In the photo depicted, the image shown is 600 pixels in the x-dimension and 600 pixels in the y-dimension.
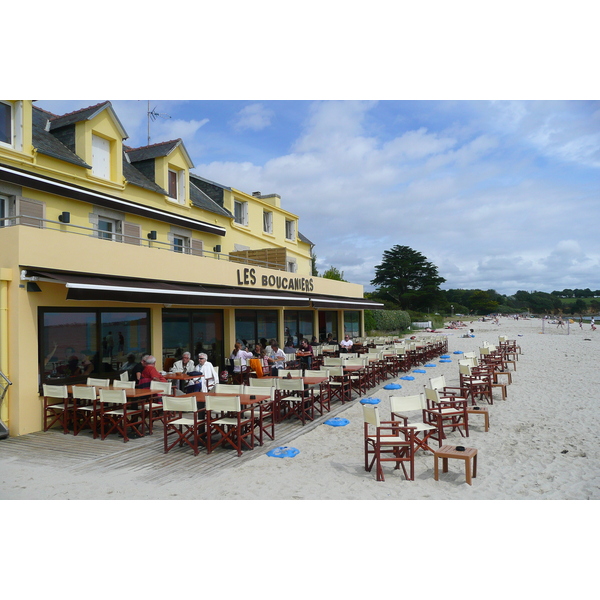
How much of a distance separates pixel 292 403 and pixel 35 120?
466 inches

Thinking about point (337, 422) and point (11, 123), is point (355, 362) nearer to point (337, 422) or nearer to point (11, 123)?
point (337, 422)

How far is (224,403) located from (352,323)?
20849mm

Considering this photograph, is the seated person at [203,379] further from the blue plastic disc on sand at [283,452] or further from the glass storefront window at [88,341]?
the glass storefront window at [88,341]

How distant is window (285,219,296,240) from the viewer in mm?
25591

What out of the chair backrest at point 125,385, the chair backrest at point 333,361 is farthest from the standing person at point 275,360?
the chair backrest at point 125,385

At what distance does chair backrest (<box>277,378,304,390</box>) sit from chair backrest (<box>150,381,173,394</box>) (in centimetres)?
222

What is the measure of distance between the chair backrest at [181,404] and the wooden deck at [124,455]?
30.6 inches

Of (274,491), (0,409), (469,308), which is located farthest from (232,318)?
(469,308)

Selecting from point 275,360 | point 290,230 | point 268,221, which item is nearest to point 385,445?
point 275,360

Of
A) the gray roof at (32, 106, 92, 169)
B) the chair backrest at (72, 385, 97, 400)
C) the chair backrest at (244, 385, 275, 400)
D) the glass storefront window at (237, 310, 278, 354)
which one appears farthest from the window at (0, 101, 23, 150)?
the chair backrest at (244, 385, 275, 400)

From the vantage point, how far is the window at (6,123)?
10.9 metres

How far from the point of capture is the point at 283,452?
7309mm

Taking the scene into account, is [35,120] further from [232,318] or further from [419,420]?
[419,420]
